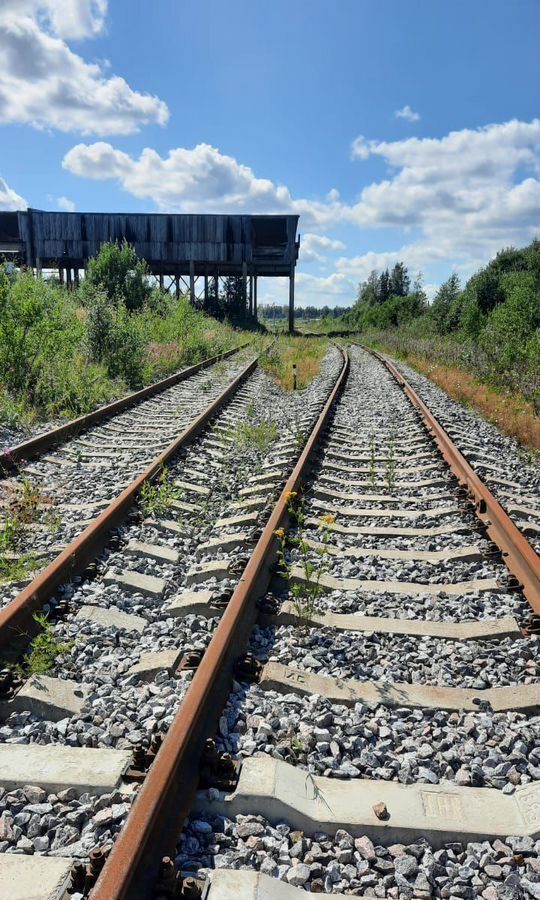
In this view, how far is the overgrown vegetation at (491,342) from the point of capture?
11797 mm

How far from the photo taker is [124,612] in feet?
12.3

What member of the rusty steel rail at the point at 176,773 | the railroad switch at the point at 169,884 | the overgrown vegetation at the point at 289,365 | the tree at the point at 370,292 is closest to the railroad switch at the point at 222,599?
the rusty steel rail at the point at 176,773

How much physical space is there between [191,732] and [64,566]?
1855 millimetres

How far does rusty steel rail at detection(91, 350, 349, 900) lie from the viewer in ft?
5.89

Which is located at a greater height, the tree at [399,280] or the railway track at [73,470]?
the tree at [399,280]

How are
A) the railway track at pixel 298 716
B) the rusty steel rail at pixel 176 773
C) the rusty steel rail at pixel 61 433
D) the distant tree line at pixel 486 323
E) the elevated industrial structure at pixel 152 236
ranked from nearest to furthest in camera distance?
the rusty steel rail at pixel 176 773 → the railway track at pixel 298 716 → the rusty steel rail at pixel 61 433 → the distant tree line at pixel 486 323 → the elevated industrial structure at pixel 152 236

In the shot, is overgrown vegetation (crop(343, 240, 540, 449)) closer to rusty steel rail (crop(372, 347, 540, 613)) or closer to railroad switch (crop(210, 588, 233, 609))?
rusty steel rail (crop(372, 347, 540, 613))

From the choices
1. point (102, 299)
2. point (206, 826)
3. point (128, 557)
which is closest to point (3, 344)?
point (102, 299)

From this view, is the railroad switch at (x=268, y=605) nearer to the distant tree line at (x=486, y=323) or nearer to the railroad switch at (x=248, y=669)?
the railroad switch at (x=248, y=669)

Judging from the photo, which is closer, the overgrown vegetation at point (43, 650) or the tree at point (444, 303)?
the overgrown vegetation at point (43, 650)

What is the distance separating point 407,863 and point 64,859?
1.05 m

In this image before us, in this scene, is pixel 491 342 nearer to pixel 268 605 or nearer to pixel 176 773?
pixel 268 605

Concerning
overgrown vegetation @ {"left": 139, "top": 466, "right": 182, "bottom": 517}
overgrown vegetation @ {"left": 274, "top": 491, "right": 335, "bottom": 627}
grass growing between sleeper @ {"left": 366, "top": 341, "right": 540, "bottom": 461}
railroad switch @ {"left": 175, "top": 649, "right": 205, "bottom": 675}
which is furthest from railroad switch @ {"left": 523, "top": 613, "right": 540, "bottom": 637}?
grass growing between sleeper @ {"left": 366, "top": 341, "right": 540, "bottom": 461}

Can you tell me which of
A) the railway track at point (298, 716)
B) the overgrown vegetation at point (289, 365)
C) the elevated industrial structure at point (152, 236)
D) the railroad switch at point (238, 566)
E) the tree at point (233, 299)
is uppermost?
the elevated industrial structure at point (152, 236)
